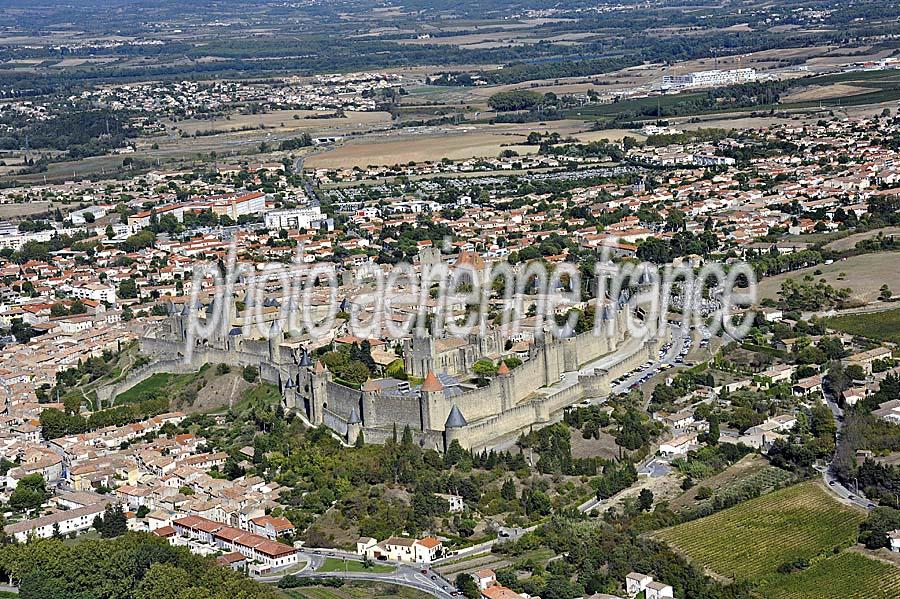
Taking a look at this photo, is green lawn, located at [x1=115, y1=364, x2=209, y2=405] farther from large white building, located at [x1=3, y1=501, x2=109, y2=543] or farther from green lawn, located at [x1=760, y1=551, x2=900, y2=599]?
green lawn, located at [x1=760, y1=551, x2=900, y2=599]

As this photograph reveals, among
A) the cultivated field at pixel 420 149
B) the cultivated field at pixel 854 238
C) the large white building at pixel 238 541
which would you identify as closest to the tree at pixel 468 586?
the large white building at pixel 238 541

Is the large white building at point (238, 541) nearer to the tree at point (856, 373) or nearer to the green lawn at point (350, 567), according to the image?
the green lawn at point (350, 567)

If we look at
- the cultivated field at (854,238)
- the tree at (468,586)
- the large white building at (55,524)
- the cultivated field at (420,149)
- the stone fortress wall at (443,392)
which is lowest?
the cultivated field at (420,149)

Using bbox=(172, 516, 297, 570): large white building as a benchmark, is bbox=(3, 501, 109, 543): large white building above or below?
below

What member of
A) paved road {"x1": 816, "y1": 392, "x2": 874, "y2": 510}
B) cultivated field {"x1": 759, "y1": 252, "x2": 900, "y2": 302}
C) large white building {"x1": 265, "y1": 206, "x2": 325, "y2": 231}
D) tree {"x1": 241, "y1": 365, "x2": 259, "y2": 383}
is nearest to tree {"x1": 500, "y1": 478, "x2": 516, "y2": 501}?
paved road {"x1": 816, "y1": 392, "x2": 874, "y2": 510}

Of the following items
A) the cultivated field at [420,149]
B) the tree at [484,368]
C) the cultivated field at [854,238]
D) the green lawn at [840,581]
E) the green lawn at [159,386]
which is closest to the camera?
the green lawn at [840,581]

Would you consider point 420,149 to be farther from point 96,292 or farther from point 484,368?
point 484,368

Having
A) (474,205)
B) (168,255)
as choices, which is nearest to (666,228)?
(474,205)
